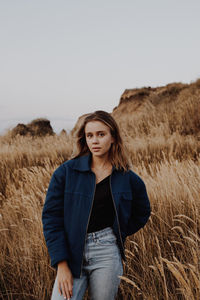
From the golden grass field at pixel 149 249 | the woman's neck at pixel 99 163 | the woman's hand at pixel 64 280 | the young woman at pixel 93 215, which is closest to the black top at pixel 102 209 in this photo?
the young woman at pixel 93 215

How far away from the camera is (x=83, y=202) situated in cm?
166

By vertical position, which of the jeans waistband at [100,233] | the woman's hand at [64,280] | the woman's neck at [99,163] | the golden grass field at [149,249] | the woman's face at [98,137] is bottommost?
the golden grass field at [149,249]

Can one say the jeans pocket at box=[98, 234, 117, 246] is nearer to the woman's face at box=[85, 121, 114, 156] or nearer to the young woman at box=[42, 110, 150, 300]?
the young woman at box=[42, 110, 150, 300]

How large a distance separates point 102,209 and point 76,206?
0.18 m

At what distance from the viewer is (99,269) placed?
160cm

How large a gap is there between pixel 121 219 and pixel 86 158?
487 millimetres

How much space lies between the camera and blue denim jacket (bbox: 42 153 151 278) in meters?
1.59

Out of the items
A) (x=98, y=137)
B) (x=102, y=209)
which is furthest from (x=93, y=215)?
(x=98, y=137)

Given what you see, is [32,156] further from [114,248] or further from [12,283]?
[114,248]

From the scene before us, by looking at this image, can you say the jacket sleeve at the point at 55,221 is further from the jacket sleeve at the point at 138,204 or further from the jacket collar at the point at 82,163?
the jacket sleeve at the point at 138,204

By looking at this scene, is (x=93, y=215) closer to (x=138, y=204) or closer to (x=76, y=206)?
(x=76, y=206)

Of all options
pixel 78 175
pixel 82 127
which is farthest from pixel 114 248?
pixel 82 127

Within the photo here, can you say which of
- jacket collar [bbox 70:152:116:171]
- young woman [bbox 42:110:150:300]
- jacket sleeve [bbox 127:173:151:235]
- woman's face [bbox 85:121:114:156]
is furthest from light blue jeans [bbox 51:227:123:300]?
woman's face [bbox 85:121:114:156]

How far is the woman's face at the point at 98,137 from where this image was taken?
1.75m
